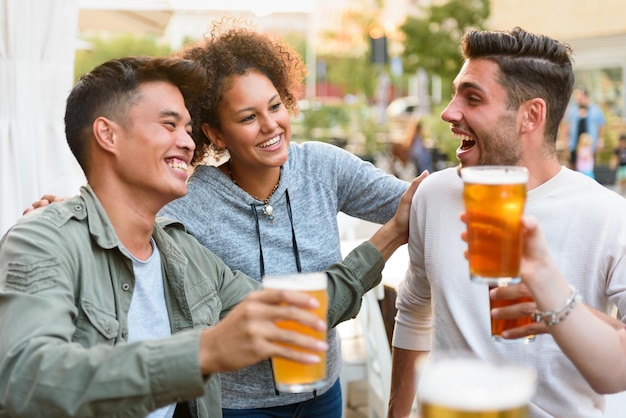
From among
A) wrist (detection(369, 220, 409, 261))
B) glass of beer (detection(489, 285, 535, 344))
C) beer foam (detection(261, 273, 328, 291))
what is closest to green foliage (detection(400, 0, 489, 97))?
wrist (detection(369, 220, 409, 261))

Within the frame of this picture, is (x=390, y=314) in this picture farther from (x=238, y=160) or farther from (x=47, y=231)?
(x=47, y=231)

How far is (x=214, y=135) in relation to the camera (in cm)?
292

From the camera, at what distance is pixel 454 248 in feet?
8.02

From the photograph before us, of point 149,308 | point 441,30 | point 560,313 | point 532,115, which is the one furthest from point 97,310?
point 441,30

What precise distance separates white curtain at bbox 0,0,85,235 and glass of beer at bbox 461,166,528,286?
2331 mm

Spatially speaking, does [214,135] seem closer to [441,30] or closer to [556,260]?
[556,260]

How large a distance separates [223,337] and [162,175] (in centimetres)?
82

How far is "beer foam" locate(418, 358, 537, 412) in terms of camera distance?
1.10 meters

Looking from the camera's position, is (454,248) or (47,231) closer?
(47,231)

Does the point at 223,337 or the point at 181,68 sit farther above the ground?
the point at 181,68

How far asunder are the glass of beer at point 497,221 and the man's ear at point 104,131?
1050mm

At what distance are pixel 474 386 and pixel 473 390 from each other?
0.01 m

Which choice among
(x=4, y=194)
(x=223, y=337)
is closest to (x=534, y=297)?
(x=223, y=337)

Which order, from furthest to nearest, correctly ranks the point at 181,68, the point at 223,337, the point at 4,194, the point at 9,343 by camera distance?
1. the point at 4,194
2. the point at 181,68
3. the point at 9,343
4. the point at 223,337
